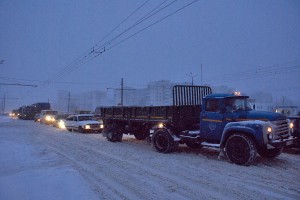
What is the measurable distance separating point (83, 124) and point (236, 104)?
1414 cm

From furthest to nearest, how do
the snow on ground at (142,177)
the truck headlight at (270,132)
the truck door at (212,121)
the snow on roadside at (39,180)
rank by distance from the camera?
the truck door at (212,121) < the truck headlight at (270,132) < the snow on ground at (142,177) < the snow on roadside at (39,180)

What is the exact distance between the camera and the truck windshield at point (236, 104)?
33.2ft

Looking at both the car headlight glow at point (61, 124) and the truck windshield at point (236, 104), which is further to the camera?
the car headlight glow at point (61, 124)

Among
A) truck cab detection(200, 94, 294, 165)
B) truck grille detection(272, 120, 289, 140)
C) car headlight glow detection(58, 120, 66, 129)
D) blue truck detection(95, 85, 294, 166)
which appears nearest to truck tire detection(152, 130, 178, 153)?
blue truck detection(95, 85, 294, 166)

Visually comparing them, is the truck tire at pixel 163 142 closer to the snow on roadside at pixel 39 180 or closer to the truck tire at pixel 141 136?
the truck tire at pixel 141 136

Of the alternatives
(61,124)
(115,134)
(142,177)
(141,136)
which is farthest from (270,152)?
(61,124)

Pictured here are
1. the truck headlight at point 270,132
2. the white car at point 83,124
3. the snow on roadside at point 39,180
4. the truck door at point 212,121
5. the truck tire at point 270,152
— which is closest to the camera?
the snow on roadside at point 39,180

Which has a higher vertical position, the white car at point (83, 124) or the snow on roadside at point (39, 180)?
the white car at point (83, 124)

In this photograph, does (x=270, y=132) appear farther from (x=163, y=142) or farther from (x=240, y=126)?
(x=163, y=142)

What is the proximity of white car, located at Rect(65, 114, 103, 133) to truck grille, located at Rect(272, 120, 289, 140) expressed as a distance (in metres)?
15.1

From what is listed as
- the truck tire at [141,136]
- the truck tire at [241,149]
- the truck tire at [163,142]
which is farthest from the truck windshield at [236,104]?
the truck tire at [141,136]

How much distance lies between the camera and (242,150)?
9.10 meters

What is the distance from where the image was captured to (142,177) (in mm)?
7590

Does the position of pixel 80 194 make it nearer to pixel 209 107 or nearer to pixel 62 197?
pixel 62 197
